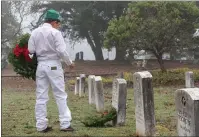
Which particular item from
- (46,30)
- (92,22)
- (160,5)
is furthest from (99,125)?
(92,22)

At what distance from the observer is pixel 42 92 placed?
7000 mm

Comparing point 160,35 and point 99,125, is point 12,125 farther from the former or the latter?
point 160,35

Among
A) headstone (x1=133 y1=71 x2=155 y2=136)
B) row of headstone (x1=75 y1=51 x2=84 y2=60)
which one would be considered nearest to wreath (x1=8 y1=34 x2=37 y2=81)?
headstone (x1=133 y1=71 x2=155 y2=136)

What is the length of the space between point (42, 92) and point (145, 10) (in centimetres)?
Result: 2106

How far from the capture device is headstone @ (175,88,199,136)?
482 centimetres

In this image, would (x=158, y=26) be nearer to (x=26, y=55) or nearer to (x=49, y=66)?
(x=26, y=55)

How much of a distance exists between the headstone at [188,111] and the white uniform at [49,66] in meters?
2.26

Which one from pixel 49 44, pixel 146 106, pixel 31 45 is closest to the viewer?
pixel 146 106

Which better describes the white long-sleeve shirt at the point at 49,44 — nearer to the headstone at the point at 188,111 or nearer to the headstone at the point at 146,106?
the headstone at the point at 146,106

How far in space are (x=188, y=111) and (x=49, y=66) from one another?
2.69 meters

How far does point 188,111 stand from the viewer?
16.3 ft

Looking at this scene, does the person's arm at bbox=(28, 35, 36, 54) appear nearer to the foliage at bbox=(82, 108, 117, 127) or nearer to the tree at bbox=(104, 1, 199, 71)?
the foliage at bbox=(82, 108, 117, 127)

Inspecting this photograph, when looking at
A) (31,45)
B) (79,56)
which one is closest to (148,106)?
(31,45)

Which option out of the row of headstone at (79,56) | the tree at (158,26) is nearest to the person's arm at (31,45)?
the tree at (158,26)
